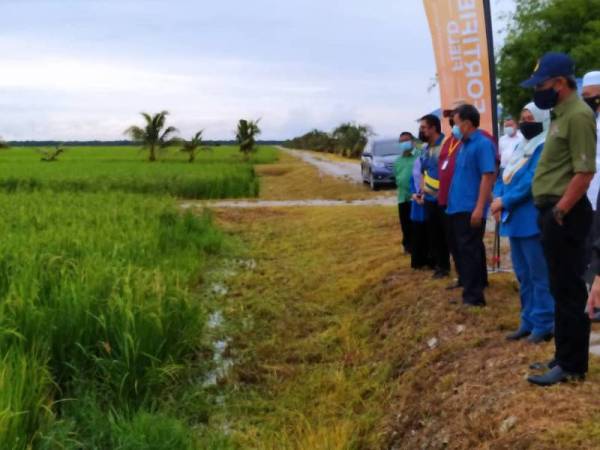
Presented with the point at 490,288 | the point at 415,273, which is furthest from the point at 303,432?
the point at 415,273

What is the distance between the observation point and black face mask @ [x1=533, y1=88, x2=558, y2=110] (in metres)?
Result: 3.54

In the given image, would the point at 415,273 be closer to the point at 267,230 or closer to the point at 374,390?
the point at 374,390

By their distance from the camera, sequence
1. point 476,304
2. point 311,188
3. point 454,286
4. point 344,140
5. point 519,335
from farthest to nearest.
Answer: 1. point 344,140
2. point 311,188
3. point 454,286
4. point 476,304
5. point 519,335

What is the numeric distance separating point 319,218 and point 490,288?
24.5 ft

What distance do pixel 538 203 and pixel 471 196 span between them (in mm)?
1692

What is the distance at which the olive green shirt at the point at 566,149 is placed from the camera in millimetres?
3389

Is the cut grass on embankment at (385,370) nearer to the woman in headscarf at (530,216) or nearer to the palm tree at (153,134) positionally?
the woman in headscarf at (530,216)

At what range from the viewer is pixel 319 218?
13531 millimetres

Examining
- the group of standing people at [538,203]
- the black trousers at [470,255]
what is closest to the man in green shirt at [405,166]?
the group of standing people at [538,203]

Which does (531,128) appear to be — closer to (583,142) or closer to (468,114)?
(468,114)

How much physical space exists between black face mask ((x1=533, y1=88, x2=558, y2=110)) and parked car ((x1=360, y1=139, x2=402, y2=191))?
15.1 m

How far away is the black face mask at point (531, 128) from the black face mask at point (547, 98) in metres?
0.80

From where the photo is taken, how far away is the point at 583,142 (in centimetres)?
339

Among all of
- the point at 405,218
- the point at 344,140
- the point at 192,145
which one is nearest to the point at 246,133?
the point at 192,145
